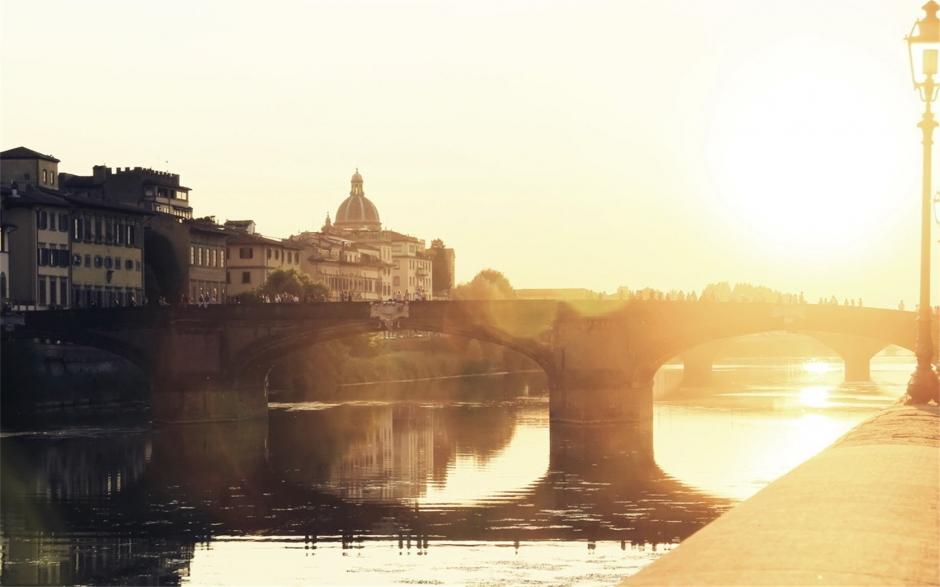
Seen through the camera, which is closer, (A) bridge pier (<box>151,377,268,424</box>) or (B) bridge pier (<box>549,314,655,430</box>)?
(B) bridge pier (<box>549,314,655,430</box>)

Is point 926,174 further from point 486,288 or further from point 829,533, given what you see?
point 486,288

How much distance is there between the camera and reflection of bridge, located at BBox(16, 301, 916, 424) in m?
81.9

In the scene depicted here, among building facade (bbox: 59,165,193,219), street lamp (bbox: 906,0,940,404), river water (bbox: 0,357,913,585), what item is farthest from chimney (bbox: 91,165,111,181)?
street lamp (bbox: 906,0,940,404)

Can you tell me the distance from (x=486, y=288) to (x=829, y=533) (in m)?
174

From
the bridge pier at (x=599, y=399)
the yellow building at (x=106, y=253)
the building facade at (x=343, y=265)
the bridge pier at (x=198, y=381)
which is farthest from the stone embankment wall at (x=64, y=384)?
the building facade at (x=343, y=265)

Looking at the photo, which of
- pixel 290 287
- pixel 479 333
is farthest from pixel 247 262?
pixel 479 333

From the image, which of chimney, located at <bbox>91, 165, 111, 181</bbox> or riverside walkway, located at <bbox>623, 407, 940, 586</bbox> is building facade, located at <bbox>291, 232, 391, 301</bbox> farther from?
riverside walkway, located at <bbox>623, 407, 940, 586</bbox>

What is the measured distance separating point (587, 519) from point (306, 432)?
110 feet

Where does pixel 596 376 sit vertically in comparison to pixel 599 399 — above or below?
above

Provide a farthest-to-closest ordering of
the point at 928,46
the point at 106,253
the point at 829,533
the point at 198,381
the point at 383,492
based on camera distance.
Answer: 1. the point at 106,253
2. the point at 198,381
3. the point at 383,492
4. the point at 928,46
5. the point at 829,533

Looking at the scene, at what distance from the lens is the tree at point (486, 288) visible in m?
182

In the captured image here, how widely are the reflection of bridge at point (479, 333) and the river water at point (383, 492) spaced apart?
3.33 metres

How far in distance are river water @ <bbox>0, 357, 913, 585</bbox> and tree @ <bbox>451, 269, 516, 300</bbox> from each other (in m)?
87.3

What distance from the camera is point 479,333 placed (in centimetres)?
8431
